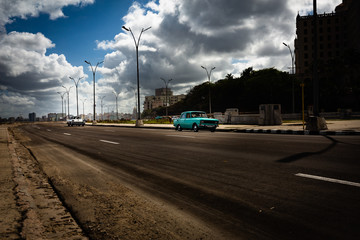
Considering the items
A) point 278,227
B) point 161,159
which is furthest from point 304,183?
point 161,159

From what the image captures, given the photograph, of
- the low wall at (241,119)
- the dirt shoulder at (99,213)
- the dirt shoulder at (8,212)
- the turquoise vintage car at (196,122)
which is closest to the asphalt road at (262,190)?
the dirt shoulder at (99,213)

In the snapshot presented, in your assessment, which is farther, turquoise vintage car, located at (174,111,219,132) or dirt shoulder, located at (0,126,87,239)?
turquoise vintage car, located at (174,111,219,132)

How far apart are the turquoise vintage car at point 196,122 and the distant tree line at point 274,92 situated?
89.4ft

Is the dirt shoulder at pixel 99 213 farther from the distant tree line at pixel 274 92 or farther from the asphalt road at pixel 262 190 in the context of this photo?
the distant tree line at pixel 274 92

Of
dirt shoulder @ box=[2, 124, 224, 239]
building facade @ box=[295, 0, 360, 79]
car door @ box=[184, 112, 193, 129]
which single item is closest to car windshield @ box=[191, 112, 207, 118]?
car door @ box=[184, 112, 193, 129]

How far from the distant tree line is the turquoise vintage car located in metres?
27.3

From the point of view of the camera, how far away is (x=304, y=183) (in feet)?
12.7

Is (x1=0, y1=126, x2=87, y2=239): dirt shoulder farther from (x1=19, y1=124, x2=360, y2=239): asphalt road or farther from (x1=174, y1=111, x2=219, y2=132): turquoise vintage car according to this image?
(x1=174, y1=111, x2=219, y2=132): turquoise vintage car

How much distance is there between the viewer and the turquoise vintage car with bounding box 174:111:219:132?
17.6 metres

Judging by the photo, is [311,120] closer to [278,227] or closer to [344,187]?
[344,187]

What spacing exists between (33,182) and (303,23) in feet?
344

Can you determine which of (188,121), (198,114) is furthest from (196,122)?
(188,121)

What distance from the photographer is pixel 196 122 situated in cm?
1817

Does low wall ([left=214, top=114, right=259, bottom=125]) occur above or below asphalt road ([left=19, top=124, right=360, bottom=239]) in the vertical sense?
above
